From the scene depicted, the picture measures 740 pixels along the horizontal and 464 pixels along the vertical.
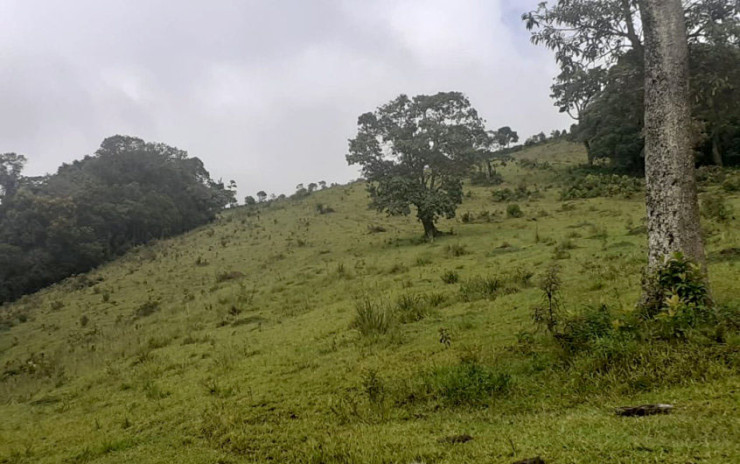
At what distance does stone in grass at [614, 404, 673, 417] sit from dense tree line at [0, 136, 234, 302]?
4285 cm

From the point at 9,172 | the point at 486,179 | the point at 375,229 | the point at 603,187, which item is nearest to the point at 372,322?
the point at 375,229

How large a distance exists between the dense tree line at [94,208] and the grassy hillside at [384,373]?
65.3 ft

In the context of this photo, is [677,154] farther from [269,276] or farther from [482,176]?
[482,176]

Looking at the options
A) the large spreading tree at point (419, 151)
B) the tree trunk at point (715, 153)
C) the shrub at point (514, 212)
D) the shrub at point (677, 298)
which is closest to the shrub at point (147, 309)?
the large spreading tree at point (419, 151)

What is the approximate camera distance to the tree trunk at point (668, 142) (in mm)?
6055

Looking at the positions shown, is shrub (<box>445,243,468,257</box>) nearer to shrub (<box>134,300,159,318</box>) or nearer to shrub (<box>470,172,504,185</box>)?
shrub (<box>134,300,159,318</box>)

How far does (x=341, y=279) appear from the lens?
1814 cm

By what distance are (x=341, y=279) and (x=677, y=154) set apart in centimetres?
1332

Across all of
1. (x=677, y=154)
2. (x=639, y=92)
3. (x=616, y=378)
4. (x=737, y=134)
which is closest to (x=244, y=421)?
(x=616, y=378)

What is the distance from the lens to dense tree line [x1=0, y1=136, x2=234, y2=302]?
3869 centimetres

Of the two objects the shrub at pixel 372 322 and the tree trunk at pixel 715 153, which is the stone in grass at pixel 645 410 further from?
the tree trunk at pixel 715 153

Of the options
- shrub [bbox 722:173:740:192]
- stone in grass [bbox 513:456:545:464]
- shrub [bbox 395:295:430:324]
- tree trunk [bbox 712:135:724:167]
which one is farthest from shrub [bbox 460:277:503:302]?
tree trunk [bbox 712:135:724:167]

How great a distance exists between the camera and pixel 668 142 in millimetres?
6211

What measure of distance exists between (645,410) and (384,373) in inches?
132
